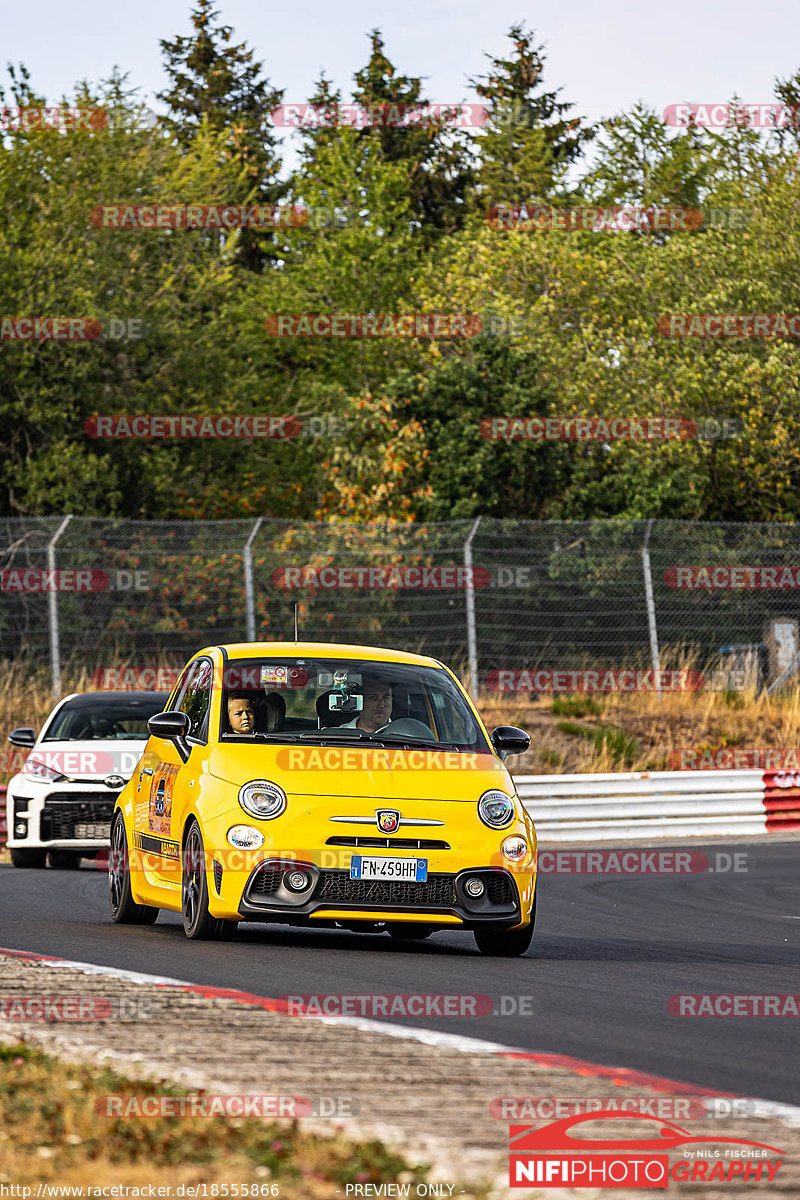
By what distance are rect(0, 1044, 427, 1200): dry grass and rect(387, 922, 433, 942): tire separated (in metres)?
4.86

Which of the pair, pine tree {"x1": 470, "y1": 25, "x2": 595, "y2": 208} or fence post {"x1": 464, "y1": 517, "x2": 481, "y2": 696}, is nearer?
fence post {"x1": 464, "y1": 517, "x2": 481, "y2": 696}

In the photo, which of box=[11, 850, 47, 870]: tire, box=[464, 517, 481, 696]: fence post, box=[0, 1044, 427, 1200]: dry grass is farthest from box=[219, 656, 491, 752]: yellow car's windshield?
box=[464, 517, 481, 696]: fence post

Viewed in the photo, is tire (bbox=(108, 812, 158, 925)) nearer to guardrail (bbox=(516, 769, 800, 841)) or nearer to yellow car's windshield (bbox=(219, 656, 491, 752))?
yellow car's windshield (bbox=(219, 656, 491, 752))

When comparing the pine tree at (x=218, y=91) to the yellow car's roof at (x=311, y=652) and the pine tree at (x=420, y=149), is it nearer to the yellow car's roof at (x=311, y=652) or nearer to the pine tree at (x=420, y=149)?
the pine tree at (x=420, y=149)

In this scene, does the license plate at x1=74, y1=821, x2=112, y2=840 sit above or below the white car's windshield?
below

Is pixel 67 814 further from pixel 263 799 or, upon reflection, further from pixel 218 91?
pixel 218 91

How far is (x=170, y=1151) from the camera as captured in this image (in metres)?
4.55

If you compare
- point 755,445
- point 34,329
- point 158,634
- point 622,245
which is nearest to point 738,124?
point 622,245

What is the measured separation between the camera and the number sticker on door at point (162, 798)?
10.5m

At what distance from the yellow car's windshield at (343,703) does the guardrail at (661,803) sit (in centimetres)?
972

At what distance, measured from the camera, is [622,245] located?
49.4m

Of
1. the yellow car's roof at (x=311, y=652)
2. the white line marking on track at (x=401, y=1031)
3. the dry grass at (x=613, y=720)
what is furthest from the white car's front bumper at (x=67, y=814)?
the dry grass at (x=613, y=720)

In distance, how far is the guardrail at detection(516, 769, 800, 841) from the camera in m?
21.2

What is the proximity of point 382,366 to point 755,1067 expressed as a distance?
4536cm
